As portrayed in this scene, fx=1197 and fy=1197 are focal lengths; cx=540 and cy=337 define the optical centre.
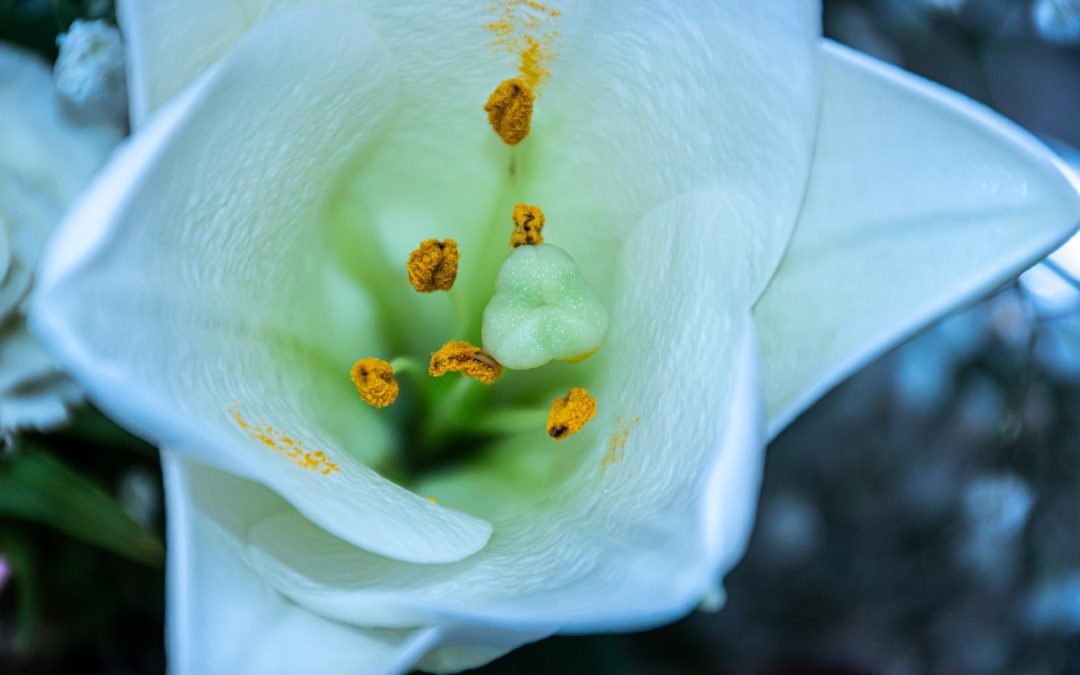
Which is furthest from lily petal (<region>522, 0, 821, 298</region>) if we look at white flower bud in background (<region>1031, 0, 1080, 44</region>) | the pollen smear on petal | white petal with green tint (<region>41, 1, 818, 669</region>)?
white flower bud in background (<region>1031, 0, 1080, 44</region>)

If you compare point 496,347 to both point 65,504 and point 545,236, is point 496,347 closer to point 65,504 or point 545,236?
point 545,236

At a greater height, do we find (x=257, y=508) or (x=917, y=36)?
(x=257, y=508)

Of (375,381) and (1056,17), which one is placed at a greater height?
(375,381)

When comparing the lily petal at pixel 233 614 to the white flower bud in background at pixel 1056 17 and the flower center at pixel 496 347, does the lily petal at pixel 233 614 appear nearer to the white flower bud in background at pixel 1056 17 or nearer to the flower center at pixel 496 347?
the flower center at pixel 496 347

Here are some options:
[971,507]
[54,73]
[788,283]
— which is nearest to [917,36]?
[971,507]

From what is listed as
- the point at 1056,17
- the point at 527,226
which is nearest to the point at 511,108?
the point at 527,226

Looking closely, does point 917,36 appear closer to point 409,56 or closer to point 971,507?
point 971,507

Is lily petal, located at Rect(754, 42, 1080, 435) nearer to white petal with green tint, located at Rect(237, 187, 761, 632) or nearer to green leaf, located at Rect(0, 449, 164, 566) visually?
white petal with green tint, located at Rect(237, 187, 761, 632)
